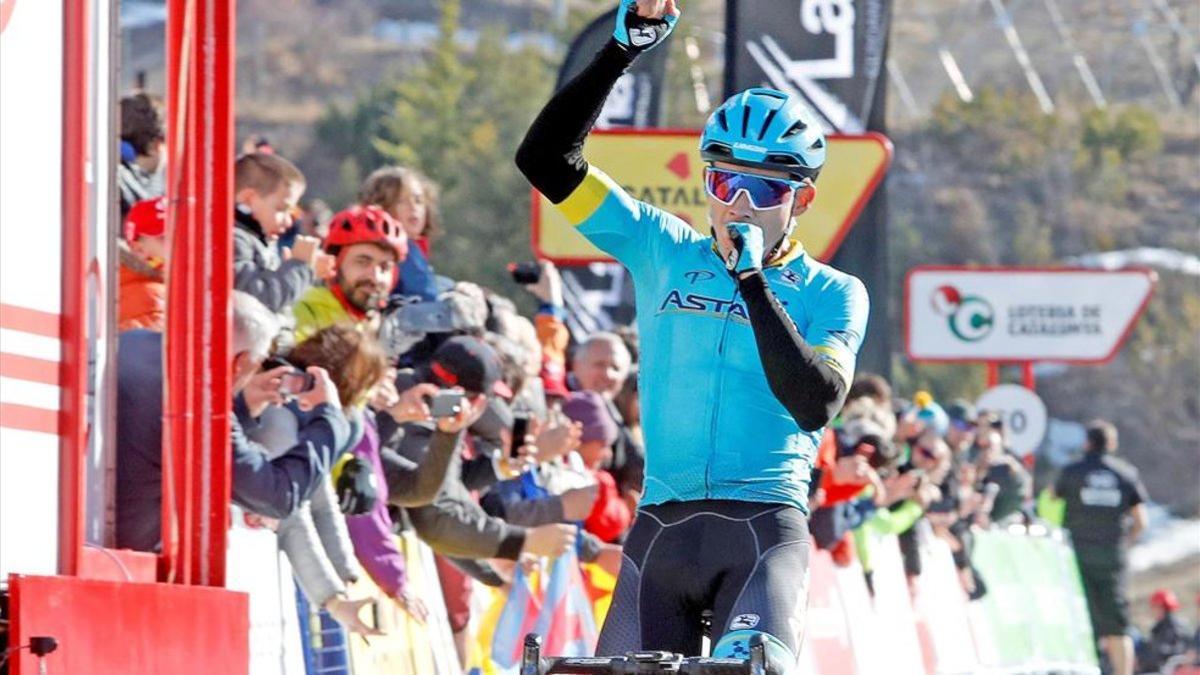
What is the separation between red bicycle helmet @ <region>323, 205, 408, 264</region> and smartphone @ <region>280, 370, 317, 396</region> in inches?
46.4

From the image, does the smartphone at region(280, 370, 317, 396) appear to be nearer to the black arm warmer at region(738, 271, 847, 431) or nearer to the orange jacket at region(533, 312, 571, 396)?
the black arm warmer at region(738, 271, 847, 431)

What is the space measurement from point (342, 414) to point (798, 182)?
2366 millimetres

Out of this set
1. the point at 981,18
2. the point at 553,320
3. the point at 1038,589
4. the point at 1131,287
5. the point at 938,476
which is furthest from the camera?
the point at 981,18

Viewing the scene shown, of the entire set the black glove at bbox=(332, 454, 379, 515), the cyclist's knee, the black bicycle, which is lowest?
the black bicycle

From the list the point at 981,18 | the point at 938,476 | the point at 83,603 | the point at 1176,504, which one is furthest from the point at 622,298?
the point at 981,18

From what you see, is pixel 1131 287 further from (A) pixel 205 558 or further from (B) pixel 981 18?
(B) pixel 981 18

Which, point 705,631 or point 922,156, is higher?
point 922,156

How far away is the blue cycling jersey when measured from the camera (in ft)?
22.3

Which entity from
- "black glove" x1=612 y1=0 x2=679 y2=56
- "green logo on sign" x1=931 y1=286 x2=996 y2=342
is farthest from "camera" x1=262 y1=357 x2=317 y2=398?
"green logo on sign" x1=931 y1=286 x2=996 y2=342

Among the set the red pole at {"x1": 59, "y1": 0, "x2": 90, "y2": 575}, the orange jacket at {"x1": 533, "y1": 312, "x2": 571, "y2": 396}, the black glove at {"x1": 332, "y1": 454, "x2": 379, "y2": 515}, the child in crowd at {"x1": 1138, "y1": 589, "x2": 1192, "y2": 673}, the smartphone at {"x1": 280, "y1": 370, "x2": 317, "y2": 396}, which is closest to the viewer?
the red pole at {"x1": 59, "y1": 0, "x2": 90, "y2": 575}

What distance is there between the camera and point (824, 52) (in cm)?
1642

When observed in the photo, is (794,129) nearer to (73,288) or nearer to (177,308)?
(73,288)

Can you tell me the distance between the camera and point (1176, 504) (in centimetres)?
7638

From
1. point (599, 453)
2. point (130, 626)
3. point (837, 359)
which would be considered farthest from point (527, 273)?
point (837, 359)
